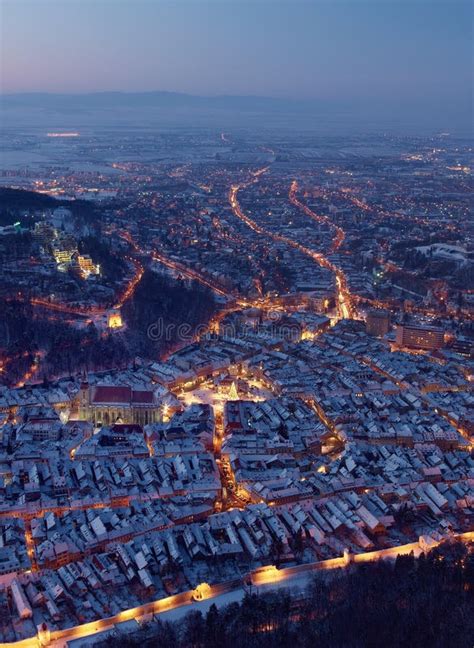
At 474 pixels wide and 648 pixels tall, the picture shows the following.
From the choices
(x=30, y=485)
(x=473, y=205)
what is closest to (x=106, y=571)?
(x=30, y=485)

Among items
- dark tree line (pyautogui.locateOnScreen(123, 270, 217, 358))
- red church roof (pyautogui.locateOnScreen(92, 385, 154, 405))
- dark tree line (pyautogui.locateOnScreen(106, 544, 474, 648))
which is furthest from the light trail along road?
dark tree line (pyautogui.locateOnScreen(106, 544, 474, 648))

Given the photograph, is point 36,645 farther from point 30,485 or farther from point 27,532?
point 30,485

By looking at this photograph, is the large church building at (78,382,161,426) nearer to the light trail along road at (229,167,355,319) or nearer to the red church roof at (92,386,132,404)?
the red church roof at (92,386,132,404)

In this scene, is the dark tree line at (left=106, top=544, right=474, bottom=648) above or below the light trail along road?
below

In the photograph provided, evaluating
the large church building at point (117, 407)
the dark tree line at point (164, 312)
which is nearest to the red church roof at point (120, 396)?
the large church building at point (117, 407)

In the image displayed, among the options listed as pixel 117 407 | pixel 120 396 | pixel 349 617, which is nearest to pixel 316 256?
pixel 120 396

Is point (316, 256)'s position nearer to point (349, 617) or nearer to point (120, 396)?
point (120, 396)

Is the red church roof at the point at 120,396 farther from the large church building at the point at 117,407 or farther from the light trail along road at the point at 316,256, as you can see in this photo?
the light trail along road at the point at 316,256

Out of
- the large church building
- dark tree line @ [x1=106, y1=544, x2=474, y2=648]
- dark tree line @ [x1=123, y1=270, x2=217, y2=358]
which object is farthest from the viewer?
dark tree line @ [x1=123, y1=270, x2=217, y2=358]
